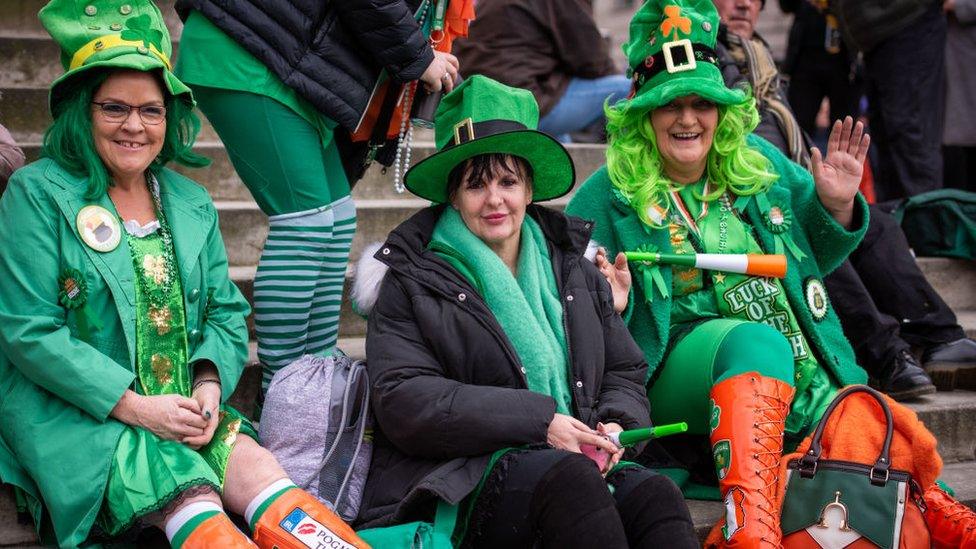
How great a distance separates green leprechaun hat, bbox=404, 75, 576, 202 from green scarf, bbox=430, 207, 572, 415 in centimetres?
15

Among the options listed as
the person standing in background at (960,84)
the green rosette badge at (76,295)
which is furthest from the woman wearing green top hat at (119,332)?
the person standing in background at (960,84)

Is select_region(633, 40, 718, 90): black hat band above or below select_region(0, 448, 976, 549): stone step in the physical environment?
above

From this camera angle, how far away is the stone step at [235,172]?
5031 millimetres

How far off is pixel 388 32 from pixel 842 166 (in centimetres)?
147

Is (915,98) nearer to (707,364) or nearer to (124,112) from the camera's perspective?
(707,364)

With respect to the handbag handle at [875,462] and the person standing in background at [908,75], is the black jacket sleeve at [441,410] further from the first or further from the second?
the person standing in background at [908,75]

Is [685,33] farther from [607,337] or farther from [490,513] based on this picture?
[490,513]

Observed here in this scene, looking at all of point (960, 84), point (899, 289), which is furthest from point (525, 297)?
point (960, 84)

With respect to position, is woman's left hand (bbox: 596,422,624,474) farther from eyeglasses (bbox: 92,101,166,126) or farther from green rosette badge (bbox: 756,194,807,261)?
eyeglasses (bbox: 92,101,166,126)

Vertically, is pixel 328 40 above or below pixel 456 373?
above

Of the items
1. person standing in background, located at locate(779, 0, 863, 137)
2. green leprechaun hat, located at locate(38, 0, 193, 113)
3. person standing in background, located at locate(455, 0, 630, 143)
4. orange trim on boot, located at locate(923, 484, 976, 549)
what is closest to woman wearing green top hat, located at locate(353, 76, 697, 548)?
green leprechaun hat, located at locate(38, 0, 193, 113)

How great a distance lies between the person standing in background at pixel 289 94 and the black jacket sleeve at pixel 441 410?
444 millimetres

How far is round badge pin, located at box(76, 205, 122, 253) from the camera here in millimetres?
3065

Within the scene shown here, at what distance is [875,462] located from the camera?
3.38 metres
